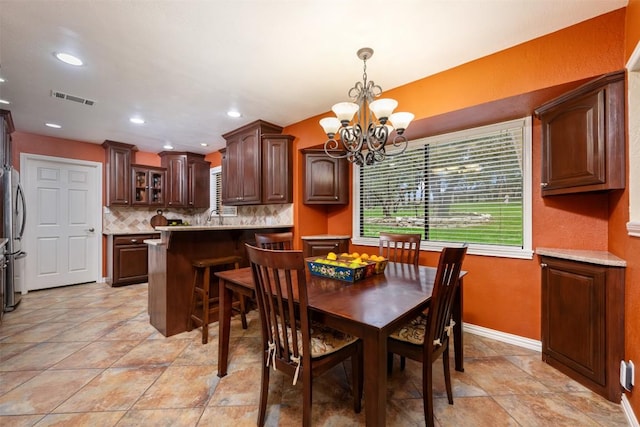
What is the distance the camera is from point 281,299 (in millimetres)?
A: 1274

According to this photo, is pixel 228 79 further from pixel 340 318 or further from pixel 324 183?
pixel 340 318

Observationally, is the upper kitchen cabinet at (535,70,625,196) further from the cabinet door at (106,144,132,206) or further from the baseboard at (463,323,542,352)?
the cabinet door at (106,144,132,206)

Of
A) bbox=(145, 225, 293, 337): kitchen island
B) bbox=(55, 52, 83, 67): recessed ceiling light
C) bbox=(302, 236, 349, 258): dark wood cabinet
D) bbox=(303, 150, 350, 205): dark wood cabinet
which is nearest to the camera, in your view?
bbox=(55, 52, 83, 67): recessed ceiling light

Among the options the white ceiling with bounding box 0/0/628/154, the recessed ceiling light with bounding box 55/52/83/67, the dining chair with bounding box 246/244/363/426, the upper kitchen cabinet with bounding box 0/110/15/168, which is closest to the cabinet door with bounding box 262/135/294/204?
the white ceiling with bounding box 0/0/628/154

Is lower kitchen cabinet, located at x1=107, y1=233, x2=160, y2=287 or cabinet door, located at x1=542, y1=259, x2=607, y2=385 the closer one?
cabinet door, located at x1=542, y1=259, x2=607, y2=385

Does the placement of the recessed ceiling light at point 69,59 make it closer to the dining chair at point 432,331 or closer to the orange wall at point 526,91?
the orange wall at point 526,91

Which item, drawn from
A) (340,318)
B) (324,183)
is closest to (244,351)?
(340,318)

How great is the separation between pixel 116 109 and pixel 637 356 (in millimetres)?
5018

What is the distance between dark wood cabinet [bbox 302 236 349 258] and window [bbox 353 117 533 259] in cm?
27

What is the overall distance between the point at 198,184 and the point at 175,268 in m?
3.18

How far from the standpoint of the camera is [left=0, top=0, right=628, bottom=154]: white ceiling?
1.64m

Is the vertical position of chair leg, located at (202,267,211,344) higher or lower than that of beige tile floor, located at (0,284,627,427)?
higher

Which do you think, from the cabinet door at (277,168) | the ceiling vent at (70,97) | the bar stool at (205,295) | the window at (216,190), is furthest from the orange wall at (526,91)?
the window at (216,190)

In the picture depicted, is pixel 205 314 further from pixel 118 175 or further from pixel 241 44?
pixel 118 175
